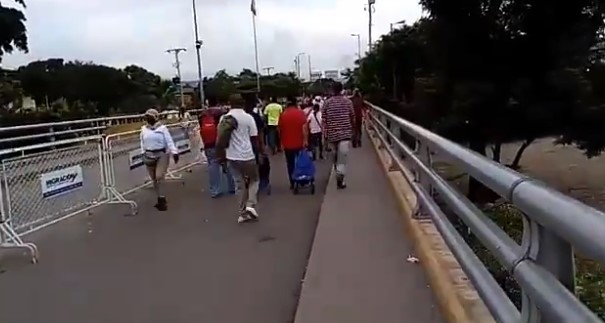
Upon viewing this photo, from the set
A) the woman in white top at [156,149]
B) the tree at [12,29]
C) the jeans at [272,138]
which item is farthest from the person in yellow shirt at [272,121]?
the tree at [12,29]

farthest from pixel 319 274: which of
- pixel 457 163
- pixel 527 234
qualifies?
pixel 527 234

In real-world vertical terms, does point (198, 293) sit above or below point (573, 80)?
below

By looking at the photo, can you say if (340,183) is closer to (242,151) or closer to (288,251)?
(242,151)

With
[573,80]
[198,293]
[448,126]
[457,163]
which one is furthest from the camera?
[448,126]

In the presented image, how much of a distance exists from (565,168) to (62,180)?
16812mm

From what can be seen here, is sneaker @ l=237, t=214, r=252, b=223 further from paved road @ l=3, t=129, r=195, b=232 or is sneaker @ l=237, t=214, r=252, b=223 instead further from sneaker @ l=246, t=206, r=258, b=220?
paved road @ l=3, t=129, r=195, b=232

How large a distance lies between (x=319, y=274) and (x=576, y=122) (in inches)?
459

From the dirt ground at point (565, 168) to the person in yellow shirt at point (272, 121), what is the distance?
20.2ft

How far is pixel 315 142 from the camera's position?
21328 mm

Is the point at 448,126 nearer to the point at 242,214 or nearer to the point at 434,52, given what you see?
the point at 434,52

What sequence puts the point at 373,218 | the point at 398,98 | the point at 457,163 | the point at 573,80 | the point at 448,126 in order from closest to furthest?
the point at 457,163, the point at 373,218, the point at 573,80, the point at 448,126, the point at 398,98

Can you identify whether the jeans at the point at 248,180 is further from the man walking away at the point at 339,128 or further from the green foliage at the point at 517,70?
the green foliage at the point at 517,70

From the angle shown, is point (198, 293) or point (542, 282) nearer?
point (542, 282)

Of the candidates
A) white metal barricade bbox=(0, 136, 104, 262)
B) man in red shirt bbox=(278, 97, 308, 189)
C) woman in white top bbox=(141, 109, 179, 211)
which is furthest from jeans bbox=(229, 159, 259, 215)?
man in red shirt bbox=(278, 97, 308, 189)
